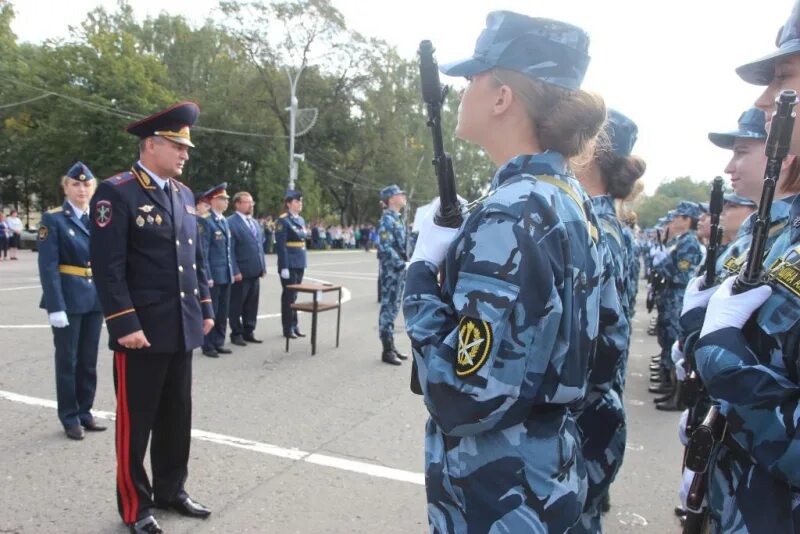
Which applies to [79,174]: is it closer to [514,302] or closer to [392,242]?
[392,242]

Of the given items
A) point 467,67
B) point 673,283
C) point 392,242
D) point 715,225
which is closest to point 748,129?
point 715,225

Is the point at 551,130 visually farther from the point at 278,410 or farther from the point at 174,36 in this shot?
the point at 174,36

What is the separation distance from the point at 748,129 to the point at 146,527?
3.39m

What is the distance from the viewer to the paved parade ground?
319 cm

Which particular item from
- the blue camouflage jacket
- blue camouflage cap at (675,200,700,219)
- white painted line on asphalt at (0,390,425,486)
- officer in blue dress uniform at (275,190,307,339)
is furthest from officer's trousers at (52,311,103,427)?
blue camouflage cap at (675,200,700,219)

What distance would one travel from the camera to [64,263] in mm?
4320

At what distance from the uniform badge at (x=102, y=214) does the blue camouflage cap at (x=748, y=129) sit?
9.74 feet

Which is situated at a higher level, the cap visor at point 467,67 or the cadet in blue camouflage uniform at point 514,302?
the cap visor at point 467,67

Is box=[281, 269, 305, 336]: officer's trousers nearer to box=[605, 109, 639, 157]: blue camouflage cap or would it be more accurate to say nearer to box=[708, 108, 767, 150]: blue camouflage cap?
box=[605, 109, 639, 157]: blue camouflage cap

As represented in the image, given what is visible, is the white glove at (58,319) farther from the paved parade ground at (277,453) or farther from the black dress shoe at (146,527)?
the black dress shoe at (146,527)

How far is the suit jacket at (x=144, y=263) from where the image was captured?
2.96 m

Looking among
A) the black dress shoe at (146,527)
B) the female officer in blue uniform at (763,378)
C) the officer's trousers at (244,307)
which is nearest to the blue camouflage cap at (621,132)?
the female officer in blue uniform at (763,378)

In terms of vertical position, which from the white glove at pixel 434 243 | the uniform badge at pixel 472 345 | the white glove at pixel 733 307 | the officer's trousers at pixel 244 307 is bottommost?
the officer's trousers at pixel 244 307

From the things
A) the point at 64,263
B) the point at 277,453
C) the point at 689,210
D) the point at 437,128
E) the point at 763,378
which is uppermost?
the point at 437,128
